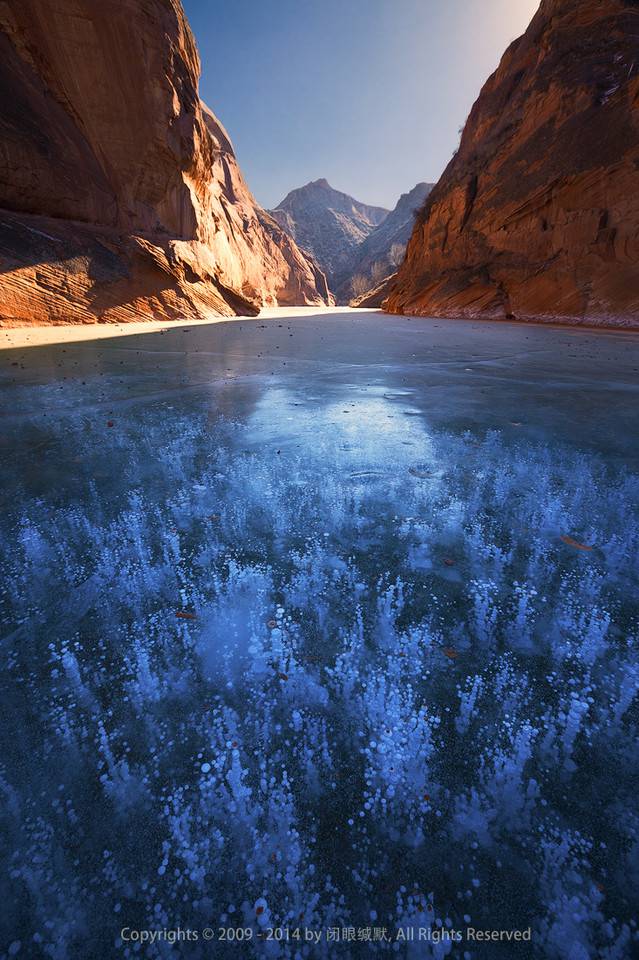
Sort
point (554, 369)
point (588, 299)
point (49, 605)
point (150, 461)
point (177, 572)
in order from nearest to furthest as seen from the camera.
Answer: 1. point (49, 605)
2. point (177, 572)
3. point (150, 461)
4. point (554, 369)
5. point (588, 299)

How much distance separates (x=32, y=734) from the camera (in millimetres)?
766

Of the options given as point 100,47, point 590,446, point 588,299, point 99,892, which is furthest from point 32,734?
point 100,47

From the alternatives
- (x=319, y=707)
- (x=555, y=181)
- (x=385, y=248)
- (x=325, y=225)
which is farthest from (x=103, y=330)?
(x=325, y=225)

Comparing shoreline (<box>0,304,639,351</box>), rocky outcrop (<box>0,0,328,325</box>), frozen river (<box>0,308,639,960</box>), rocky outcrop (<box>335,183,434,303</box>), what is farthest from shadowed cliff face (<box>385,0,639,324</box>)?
rocky outcrop (<box>335,183,434,303</box>)

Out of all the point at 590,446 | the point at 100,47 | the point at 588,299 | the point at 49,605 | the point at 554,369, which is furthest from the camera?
the point at 588,299

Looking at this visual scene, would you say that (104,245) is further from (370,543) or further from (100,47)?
(370,543)

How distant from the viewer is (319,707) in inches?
32.2

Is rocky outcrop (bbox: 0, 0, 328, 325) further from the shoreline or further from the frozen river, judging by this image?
the frozen river

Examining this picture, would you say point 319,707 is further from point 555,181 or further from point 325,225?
point 325,225

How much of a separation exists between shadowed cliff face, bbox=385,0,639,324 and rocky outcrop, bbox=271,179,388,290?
49.6 meters

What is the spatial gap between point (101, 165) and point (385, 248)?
54786mm

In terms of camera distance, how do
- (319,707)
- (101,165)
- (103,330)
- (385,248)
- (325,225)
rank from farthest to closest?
(325,225)
(385,248)
(101,165)
(103,330)
(319,707)

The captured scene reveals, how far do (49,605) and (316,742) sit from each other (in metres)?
0.79

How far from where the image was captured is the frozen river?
559mm
